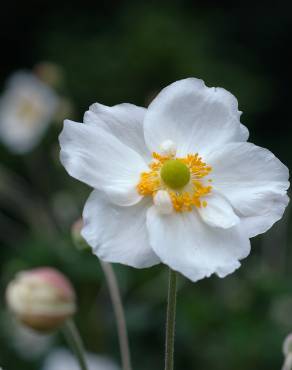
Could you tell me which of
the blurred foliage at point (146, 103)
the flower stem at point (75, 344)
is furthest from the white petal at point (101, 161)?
the blurred foliage at point (146, 103)

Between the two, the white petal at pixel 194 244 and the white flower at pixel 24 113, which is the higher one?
the white petal at pixel 194 244

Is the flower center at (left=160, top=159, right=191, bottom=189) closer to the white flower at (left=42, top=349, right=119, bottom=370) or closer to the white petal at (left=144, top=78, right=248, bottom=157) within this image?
the white petal at (left=144, top=78, right=248, bottom=157)

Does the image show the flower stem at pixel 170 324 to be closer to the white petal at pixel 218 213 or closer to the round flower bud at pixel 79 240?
the white petal at pixel 218 213

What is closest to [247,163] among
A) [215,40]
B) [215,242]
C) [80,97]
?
[215,242]

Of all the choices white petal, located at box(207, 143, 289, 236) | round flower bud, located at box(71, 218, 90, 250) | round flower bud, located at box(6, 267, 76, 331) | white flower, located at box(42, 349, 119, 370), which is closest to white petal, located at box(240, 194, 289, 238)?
white petal, located at box(207, 143, 289, 236)

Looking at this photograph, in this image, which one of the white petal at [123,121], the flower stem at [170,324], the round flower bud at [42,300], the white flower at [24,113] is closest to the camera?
the flower stem at [170,324]

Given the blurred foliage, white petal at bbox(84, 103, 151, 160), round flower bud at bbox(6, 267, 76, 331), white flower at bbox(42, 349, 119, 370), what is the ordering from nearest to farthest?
1. white petal at bbox(84, 103, 151, 160)
2. round flower bud at bbox(6, 267, 76, 331)
3. white flower at bbox(42, 349, 119, 370)
4. the blurred foliage

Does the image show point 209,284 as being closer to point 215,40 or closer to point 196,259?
point 196,259
